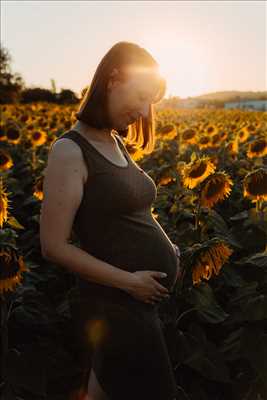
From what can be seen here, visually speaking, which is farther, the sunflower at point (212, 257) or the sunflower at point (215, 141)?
the sunflower at point (215, 141)

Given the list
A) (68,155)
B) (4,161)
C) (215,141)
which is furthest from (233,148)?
(68,155)

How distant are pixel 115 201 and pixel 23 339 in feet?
5.95

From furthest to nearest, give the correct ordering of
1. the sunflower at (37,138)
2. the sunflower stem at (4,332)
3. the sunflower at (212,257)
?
the sunflower at (37,138)
the sunflower stem at (4,332)
the sunflower at (212,257)

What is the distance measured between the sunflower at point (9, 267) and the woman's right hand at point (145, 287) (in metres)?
0.75

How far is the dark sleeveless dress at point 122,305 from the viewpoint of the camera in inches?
87.7

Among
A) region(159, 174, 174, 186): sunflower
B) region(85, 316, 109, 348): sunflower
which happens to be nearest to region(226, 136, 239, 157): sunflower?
region(159, 174, 174, 186): sunflower

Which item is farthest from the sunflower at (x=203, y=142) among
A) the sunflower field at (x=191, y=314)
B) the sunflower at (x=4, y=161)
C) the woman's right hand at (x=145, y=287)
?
the woman's right hand at (x=145, y=287)

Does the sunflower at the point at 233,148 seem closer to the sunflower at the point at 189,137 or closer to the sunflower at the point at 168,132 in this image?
the sunflower at the point at 189,137

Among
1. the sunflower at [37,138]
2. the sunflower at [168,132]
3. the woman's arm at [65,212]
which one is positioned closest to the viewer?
the woman's arm at [65,212]

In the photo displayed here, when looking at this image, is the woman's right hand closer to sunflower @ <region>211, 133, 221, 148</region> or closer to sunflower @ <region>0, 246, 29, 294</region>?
sunflower @ <region>0, 246, 29, 294</region>

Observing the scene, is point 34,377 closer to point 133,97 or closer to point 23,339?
point 23,339

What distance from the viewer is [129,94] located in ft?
7.14

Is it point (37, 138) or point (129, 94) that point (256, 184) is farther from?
point (37, 138)

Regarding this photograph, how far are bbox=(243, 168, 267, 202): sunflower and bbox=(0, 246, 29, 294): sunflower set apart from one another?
1.54 m
